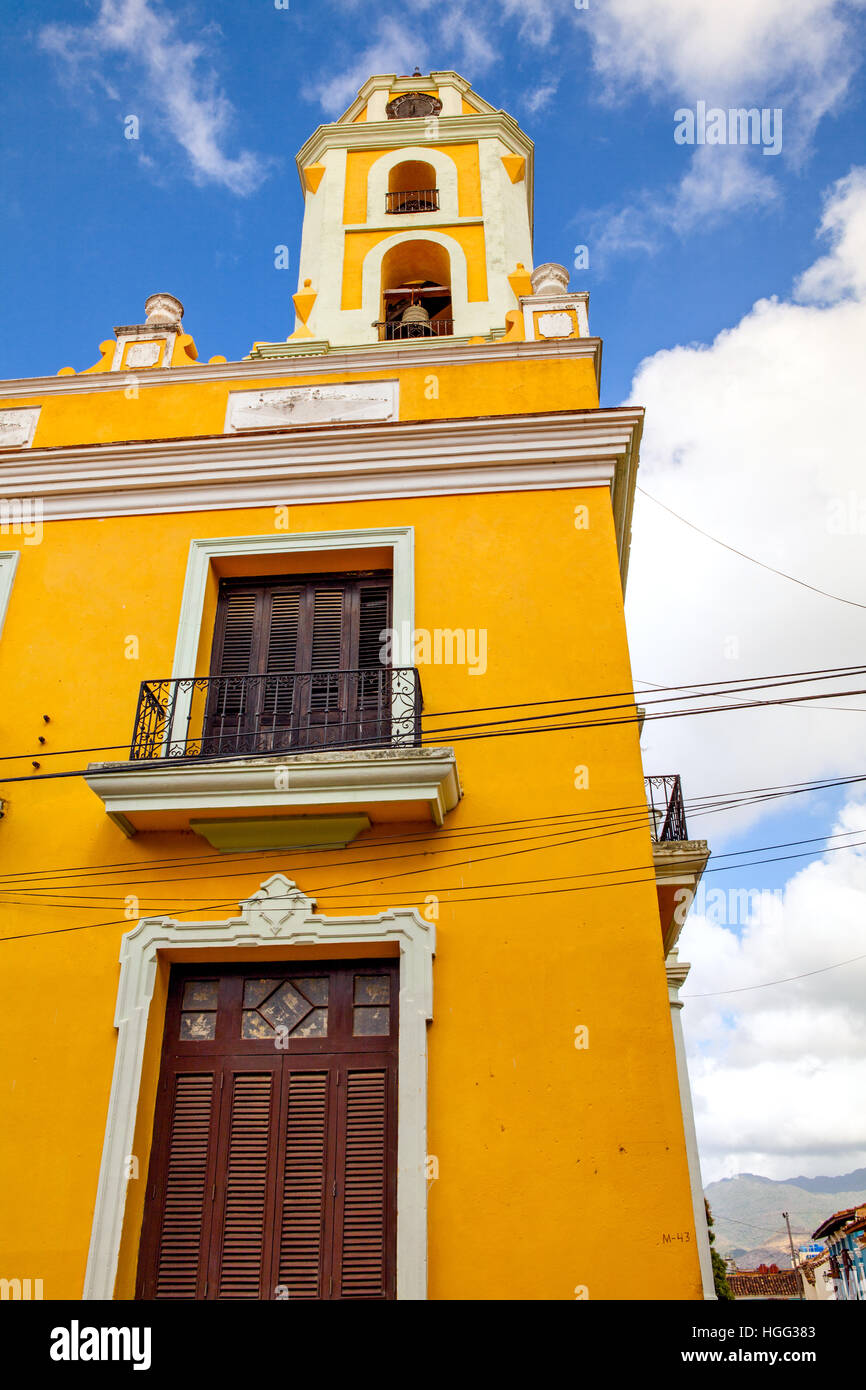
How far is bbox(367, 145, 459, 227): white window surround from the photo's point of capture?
13422mm

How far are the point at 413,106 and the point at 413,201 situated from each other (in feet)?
6.84

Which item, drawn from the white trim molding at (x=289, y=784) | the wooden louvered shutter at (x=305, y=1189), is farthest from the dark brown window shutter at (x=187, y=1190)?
the white trim molding at (x=289, y=784)

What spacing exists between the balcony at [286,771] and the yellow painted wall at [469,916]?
0.20m

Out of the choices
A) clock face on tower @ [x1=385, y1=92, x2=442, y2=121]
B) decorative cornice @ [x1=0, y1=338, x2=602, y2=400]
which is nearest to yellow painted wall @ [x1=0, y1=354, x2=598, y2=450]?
decorative cornice @ [x1=0, y1=338, x2=602, y2=400]

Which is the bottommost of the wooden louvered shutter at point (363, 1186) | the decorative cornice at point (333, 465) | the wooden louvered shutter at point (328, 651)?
the wooden louvered shutter at point (363, 1186)

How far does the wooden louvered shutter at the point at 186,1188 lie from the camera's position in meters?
6.88

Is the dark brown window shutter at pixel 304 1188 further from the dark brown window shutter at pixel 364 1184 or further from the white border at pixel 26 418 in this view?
the white border at pixel 26 418

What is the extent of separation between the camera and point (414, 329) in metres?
12.5

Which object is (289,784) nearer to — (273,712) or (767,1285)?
(273,712)

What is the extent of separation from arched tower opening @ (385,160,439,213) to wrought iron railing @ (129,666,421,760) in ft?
25.0

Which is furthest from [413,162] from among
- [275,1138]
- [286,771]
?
[275,1138]

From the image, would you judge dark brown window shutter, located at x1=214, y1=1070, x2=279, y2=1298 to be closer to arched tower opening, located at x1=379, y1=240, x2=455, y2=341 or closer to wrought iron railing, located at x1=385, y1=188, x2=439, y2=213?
arched tower opening, located at x1=379, y1=240, x2=455, y2=341

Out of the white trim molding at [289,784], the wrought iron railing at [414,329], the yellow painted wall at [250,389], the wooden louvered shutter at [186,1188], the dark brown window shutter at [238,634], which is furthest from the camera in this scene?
the wrought iron railing at [414,329]

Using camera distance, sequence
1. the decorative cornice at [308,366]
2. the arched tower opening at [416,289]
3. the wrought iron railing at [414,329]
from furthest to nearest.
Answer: the arched tower opening at [416,289], the wrought iron railing at [414,329], the decorative cornice at [308,366]
